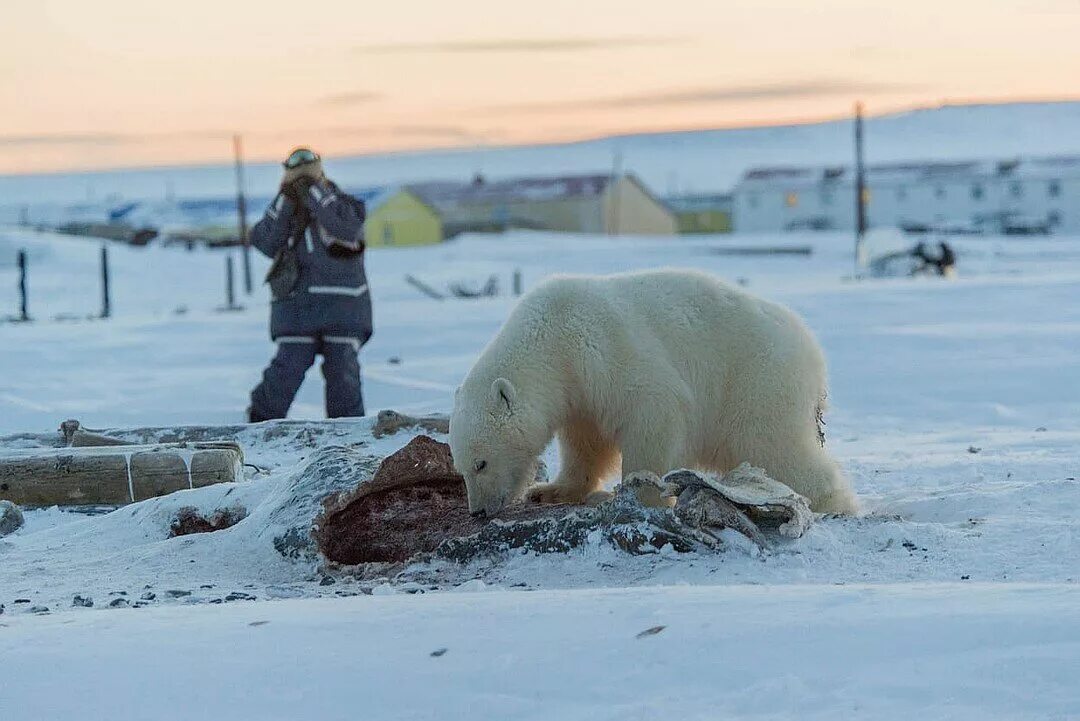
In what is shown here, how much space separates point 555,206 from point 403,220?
329 inches

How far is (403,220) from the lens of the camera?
7250 cm

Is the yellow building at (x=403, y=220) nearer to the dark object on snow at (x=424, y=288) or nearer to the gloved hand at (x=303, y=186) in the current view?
the dark object on snow at (x=424, y=288)

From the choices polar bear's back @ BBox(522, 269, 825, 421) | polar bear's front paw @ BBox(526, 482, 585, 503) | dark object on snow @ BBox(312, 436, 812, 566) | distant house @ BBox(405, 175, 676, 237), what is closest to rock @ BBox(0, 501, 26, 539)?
dark object on snow @ BBox(312, 436, 812, 566)

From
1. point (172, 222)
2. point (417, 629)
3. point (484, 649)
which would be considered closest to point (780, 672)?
point (484, 649)

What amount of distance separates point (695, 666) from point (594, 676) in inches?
9.6

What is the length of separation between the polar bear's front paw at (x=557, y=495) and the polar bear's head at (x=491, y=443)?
0.58 metres

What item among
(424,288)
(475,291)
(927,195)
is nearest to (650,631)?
(475,291)

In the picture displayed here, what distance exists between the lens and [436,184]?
8038 centimetres

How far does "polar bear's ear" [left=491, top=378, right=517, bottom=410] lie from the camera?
16.9ft

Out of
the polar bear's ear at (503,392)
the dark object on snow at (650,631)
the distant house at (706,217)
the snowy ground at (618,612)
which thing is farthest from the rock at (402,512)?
the distant house at (706,217)

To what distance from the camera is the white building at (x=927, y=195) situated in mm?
71000

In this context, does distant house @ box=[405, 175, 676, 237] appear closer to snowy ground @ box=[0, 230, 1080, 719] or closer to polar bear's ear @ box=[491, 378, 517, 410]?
snowy ground @ box=[0, 230, 1080, 719]

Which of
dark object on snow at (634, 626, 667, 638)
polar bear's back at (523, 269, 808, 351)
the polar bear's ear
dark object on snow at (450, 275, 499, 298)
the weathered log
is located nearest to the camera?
dark object on snow at (634, 626, 667, 638)

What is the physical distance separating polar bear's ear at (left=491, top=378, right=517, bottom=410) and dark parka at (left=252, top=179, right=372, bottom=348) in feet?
10.4
